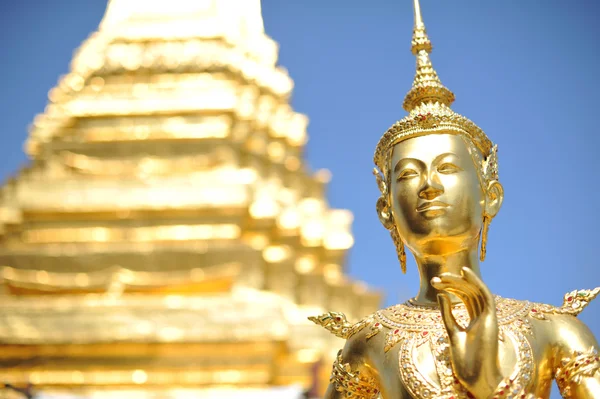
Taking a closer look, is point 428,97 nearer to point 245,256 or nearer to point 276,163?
point 245,256

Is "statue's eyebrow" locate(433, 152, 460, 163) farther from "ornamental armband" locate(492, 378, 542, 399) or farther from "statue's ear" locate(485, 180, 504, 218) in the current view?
"ornamental armband" locate(492, 378, 542, 399)

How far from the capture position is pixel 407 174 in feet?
8.52

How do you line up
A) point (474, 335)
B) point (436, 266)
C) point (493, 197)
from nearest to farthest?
point (474, 335) → point (436, 266) → point (493, 197)

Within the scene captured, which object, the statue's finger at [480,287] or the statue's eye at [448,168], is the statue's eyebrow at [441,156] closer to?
the statue's eye at [448,168]

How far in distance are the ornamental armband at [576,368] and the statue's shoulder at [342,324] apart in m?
0.55

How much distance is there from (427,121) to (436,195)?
0.88 ft

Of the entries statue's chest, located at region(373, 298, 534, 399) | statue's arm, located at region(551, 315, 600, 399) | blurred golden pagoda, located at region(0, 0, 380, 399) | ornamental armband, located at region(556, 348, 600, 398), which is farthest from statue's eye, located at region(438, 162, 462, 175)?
blurred golden pagoda, located at region(0, 0, 380, 399)

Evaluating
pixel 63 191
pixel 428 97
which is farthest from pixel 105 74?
pixel 428 97

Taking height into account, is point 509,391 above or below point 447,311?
below

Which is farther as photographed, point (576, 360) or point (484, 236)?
point (484, 236)

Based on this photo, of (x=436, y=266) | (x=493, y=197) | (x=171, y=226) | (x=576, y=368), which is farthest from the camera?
(x=171, y=226)

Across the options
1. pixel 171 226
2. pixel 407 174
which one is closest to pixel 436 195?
pixel 407 174

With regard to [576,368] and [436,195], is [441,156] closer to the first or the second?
[436,195]

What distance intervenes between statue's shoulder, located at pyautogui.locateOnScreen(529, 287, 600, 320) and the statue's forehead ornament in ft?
1.41
